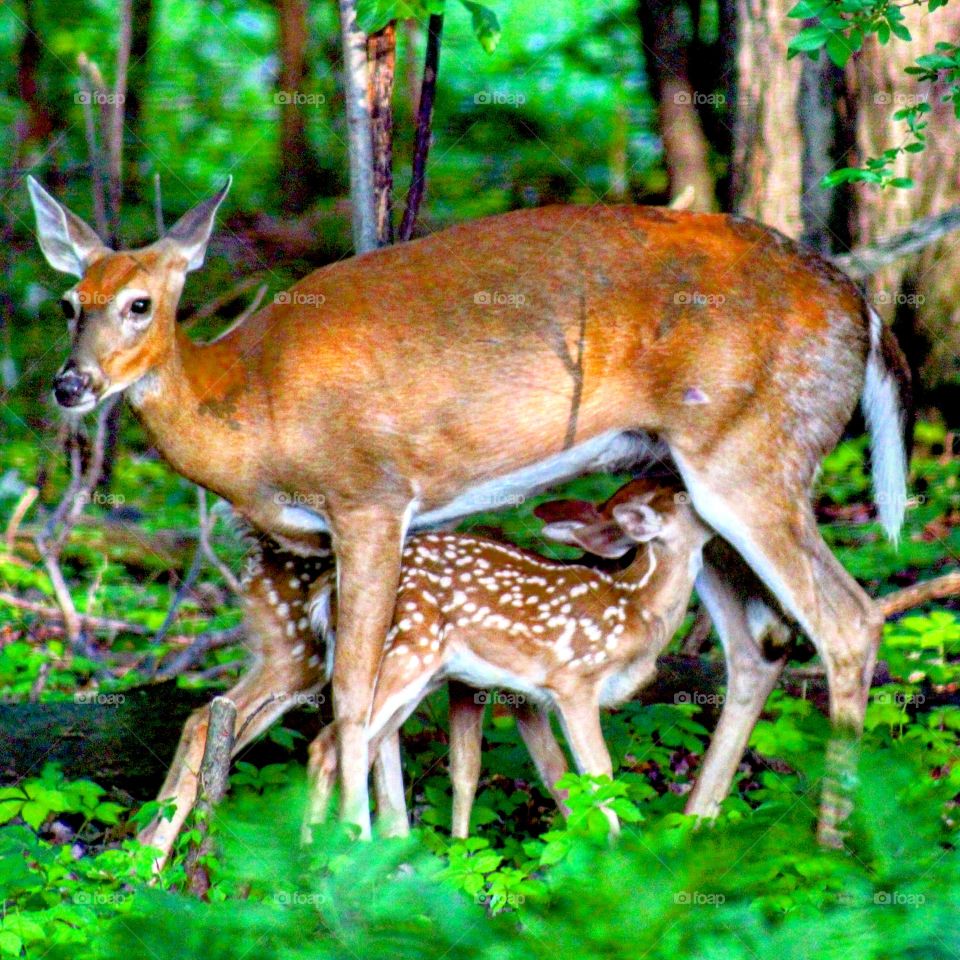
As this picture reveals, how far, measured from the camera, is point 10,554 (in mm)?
7930

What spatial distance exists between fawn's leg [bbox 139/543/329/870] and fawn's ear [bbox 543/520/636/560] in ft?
2.67

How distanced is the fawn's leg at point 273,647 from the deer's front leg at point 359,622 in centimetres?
41

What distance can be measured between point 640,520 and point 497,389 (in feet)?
2.25

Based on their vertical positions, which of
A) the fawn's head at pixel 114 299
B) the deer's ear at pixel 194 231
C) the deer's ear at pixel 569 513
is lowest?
the deer's ear at pixel 569 513

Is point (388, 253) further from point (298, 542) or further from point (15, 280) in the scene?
point (15, 280)

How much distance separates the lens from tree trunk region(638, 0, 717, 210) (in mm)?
10250

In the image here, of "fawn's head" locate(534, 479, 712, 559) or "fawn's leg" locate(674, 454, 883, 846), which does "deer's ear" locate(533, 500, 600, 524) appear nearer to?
"fawn's head" locate(534, 479, 712, 559)

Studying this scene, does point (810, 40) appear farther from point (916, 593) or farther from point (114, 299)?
Result: point (114, 299)

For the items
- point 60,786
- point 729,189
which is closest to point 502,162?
point 729,189

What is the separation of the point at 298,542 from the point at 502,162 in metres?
6.68

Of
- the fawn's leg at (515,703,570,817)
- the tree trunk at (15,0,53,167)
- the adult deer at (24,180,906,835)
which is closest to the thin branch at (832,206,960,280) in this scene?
the adult deer at (24,180,906,835)

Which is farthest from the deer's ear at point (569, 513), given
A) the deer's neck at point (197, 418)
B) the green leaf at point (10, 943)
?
the green leaf at point (10, 943)

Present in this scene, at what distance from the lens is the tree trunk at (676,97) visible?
10250 millimetres

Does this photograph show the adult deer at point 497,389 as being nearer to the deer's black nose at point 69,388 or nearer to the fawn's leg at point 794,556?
the fawn's leg at point 794,556
